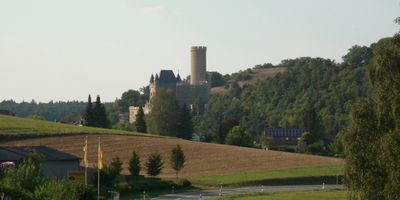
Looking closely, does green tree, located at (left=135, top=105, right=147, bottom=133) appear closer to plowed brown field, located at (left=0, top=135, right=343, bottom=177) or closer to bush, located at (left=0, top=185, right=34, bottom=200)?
plowed brown field, located at (left=0, top=135, right=343, bottom=177)

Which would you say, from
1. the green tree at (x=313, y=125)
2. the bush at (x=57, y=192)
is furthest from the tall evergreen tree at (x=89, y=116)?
the bush at (x=57, y=192)

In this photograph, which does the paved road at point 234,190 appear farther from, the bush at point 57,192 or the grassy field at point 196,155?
the bush at point 57,192

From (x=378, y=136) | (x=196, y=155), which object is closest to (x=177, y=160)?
(x=196, y=155)

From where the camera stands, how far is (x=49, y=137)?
100 metres

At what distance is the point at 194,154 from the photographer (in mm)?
96688

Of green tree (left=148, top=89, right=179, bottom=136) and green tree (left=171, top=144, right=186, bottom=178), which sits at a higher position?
green tree (left=148, top=89, right=179, bottom=136)

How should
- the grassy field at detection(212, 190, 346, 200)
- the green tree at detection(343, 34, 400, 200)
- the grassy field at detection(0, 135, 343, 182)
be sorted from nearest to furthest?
the green tree at detection(343, 34, 400, 200) → the grassy field at detection(212, 190, 346, 200) → the grassy field at detection(0, 135, 343, 182)

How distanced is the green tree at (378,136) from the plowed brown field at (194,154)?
4386cm

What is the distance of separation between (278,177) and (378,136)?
40.8 metres

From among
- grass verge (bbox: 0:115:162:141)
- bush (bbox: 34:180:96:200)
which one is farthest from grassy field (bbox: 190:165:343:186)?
bush (bbox: 34:180:96:200)

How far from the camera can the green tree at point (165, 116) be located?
149500 millimetres

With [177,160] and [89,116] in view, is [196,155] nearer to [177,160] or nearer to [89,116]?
[177,160]

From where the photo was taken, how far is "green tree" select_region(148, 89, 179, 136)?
149500mm

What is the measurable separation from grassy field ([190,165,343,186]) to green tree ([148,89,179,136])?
64.8 metres
